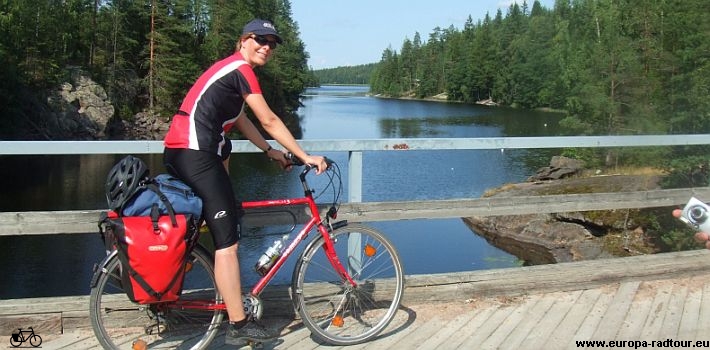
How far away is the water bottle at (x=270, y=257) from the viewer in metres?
3.35

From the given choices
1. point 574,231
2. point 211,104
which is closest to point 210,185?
point 211,104

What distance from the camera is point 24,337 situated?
3396mm

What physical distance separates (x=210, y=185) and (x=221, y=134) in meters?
0.25

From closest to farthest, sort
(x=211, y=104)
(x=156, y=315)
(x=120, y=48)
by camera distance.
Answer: (x=211, y=104) → (x=156, y=315) → (x=120, y=48)

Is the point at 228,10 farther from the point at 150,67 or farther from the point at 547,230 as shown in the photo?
the point at 547,230

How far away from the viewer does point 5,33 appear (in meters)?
35.9

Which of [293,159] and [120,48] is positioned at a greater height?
[120,48]

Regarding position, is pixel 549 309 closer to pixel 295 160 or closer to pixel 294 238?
pixel 294 238

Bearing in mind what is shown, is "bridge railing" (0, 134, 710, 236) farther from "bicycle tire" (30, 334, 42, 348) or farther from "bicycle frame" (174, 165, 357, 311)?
"bicycle tire" (30, 334, 42, 348)

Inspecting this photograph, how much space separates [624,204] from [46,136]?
36302mm

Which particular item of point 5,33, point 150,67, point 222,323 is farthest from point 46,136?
point 222,323

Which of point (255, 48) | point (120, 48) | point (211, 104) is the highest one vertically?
point (120, 48)

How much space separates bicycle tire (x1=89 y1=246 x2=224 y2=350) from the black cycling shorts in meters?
0.20

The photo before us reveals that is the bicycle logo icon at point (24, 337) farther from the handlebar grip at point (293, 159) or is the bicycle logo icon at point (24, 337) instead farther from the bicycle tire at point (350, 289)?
the handlebar grip at point (293, 159)
